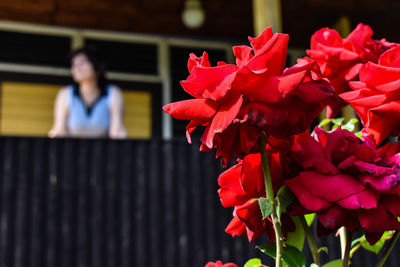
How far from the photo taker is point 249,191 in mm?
662

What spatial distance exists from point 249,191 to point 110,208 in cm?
293

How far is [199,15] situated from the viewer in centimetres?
568

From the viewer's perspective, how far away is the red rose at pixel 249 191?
2.13ft

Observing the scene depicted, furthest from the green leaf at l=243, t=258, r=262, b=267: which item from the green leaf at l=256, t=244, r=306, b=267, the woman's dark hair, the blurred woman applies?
the woman's dark hair

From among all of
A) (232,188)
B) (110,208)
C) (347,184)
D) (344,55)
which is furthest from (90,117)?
(347,184)

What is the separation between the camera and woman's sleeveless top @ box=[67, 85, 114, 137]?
13.4ft

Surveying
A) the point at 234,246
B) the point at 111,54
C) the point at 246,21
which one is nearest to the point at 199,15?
the point at 246,21

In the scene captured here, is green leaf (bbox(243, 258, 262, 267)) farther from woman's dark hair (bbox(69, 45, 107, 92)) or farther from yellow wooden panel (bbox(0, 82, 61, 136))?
yellow wooden panel (bbox(0, 82, 61, 136))

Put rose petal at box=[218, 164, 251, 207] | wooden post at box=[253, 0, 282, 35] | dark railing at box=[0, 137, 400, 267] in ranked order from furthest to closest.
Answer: wooden post at box=[253, 0, 282, 35] → dark railing at box=[0, 137, 400, 267] → rose petal at box=[218, 164, 251, 207]

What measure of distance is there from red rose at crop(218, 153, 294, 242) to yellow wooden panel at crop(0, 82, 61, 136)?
615 centimetres

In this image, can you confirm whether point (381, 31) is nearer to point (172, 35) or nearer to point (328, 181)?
point (172, 35)

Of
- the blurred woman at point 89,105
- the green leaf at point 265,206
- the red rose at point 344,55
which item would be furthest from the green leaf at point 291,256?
the blurred woman at point 89,105

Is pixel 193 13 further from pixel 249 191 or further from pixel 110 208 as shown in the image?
pixel 249 191

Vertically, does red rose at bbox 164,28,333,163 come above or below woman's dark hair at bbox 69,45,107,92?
below
